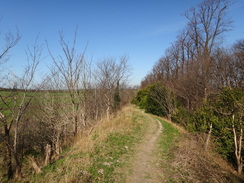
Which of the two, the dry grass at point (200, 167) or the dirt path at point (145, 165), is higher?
the dry grass at point (200, 167)

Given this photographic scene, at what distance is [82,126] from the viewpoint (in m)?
9.12

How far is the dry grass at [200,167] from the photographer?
12.4 feet

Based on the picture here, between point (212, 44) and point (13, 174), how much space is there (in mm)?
22722

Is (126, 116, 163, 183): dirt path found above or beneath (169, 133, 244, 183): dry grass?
beneath

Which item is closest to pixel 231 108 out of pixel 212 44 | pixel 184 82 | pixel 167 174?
pixel 167 174

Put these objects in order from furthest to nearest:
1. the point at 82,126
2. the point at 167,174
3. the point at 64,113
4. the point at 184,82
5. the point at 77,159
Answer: the point at 184,82 < the point at 82,126 < the point at 64,113 < the point at 77,159 < the point at 167,174

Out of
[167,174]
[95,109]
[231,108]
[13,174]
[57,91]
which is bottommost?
[13,174]

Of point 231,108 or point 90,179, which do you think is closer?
point 90,179

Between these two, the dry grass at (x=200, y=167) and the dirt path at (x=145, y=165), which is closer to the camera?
the dry grass at (x=200, y=167)

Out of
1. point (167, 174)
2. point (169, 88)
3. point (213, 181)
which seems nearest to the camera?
point (213, 181)

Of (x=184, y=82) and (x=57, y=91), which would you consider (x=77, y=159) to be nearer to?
(x=57, y=91)

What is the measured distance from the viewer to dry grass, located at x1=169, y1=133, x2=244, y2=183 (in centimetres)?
379

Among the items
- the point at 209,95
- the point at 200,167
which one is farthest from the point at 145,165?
the point at 209,95

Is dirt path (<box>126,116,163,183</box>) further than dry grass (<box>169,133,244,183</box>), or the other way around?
dirt path (<box>126,116,163,183</box>)
